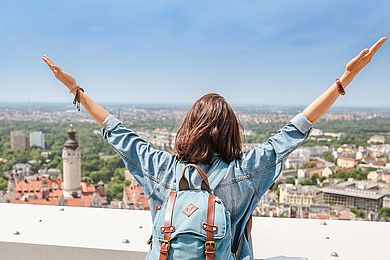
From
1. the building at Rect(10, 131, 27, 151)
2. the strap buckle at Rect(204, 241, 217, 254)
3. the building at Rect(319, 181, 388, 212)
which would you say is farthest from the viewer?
the building at Rect(10, 131, 27, 151)

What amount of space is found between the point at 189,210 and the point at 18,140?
41.3 feet

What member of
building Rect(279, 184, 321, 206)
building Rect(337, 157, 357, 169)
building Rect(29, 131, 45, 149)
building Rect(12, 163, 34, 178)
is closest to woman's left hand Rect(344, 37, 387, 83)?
building Rect(279, 184, 321, 206)

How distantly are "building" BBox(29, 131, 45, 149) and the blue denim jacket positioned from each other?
11107mm

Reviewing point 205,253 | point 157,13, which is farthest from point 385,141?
point 157,13

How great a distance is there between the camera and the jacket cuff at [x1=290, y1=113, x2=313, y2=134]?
2.91 feet

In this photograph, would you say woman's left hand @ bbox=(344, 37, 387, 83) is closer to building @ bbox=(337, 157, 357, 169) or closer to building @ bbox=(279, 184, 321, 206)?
building @ bbox=(279, 184, 321, 206)

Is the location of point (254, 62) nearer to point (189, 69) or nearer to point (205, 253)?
point (189, 69)

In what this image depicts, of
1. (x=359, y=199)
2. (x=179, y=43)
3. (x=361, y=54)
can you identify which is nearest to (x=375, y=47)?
(x=361, y=54)

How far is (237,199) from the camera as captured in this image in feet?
2.81

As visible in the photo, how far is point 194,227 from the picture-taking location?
79 centimetres

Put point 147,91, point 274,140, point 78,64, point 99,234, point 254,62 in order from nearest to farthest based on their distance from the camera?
point 274,140 → point 99,234 → point 147,91 → point 254,62 → point 78,64

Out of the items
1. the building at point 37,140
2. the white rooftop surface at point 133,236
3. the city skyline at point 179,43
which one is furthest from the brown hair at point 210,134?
the city skyline at point 179,43

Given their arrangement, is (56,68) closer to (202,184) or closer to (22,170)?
(202,184)

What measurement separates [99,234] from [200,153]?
2.10 feet
